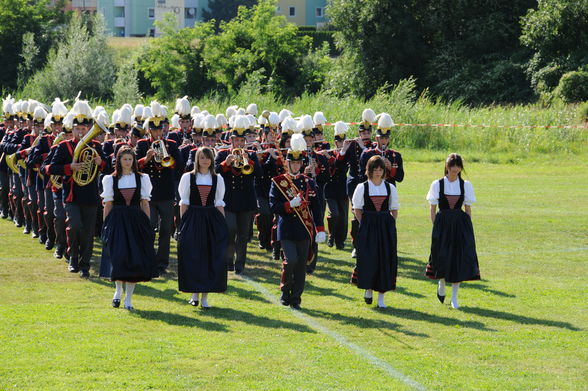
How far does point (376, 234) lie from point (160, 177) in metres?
3.58

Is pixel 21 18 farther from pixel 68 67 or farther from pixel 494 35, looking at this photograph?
pixel 494 35

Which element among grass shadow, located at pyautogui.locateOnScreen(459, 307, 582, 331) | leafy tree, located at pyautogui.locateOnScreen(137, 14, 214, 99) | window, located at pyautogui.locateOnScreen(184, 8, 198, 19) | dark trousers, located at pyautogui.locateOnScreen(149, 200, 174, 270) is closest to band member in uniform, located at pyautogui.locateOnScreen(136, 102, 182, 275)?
dark trousers, located at pyautogui.locateOnScreen(149, 200, 174, 270)

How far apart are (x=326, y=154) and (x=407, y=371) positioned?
6.91 meters

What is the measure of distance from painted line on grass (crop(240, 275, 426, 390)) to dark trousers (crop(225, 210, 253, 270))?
113cm

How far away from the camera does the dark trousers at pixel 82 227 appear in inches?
505

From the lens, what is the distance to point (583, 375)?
8359 millimetres

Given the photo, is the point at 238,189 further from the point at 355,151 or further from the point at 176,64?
the point at 176,64

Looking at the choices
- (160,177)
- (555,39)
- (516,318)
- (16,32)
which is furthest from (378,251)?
(16,32)

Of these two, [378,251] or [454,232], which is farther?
[454,232]

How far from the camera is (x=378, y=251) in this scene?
11000mm

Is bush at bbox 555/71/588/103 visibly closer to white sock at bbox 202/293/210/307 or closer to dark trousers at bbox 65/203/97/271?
dark trousers at bbox 65/203/97/271

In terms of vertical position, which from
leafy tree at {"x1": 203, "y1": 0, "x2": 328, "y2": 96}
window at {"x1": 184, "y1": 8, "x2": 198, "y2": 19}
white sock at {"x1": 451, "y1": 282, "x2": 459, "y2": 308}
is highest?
window at {"x1": 184, "y1": 8, "x2": 198, "y2": 19}

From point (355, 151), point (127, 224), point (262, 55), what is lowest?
point (127, 224)

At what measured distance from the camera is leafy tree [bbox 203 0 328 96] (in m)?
55.0
